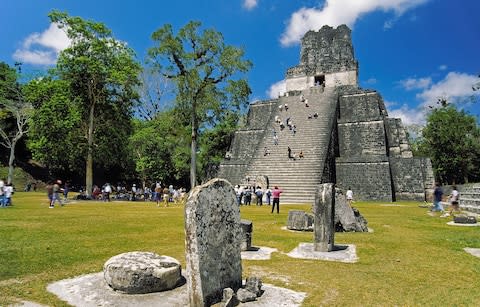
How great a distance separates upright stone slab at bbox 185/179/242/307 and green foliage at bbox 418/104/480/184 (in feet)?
119

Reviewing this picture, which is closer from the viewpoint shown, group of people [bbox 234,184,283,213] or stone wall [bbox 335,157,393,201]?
group of people [bbox 234,184,283,213]

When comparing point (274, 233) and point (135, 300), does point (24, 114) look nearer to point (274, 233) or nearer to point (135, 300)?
point (274, 233)

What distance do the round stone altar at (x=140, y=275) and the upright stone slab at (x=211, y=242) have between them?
646 millimetres

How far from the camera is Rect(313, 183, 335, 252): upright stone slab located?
23.1ft

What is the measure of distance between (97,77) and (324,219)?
64.6 feet

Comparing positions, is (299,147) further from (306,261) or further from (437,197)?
(306,261)

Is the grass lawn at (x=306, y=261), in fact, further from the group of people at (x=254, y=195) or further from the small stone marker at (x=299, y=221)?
the group of people at (x=254, y=195)

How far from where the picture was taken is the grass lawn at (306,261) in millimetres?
4500

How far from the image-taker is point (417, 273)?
5547 millimetres

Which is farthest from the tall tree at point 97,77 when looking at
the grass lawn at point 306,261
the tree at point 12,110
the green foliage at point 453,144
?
the green foliage at point 453,144

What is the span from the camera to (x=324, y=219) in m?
7.17

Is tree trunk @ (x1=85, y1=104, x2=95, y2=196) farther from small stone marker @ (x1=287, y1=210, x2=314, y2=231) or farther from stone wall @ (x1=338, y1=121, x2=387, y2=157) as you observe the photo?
stone wall @ (x1=338, y1=121, x2=387, y2=157)

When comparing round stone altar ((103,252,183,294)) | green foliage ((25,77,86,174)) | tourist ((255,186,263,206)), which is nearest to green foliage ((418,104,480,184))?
tourist ((255,186,263,206))

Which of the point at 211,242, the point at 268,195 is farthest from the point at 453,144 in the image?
the point at 211,242
